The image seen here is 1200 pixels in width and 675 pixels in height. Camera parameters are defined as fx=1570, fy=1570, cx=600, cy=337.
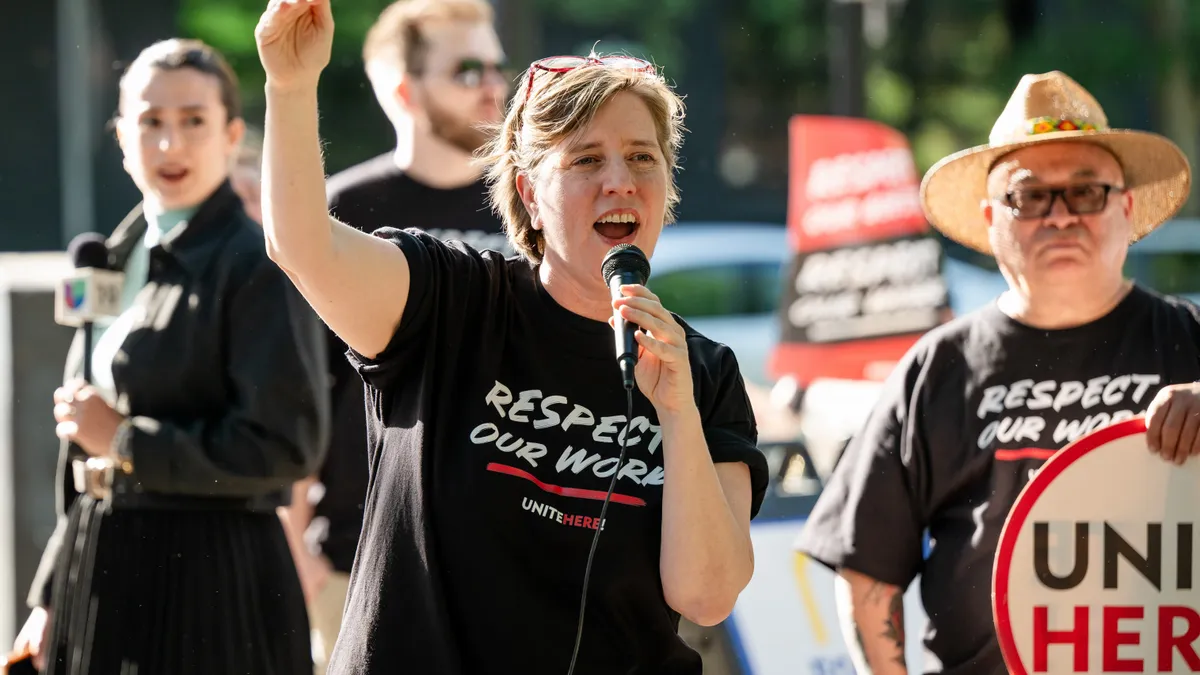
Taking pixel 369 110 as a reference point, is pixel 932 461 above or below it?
below

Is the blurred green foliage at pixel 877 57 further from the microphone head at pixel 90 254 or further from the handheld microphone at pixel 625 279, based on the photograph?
the handheld microphone at pixel 625 279

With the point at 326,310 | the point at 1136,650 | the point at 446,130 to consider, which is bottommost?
the point at 1136,650

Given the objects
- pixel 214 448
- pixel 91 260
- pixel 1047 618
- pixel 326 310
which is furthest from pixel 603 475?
pixel 91 260

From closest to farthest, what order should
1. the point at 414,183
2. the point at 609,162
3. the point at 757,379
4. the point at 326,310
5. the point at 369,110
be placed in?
the point at 326,310 < the point at 609,162 < the point at 414,183 < the point at 757,379 < the point at 369,110

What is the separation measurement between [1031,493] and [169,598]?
200 centimetres

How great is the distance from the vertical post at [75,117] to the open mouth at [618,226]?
611 inches

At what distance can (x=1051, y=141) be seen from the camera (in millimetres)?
3596

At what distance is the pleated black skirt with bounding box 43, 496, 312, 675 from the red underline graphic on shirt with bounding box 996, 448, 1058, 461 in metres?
1.75

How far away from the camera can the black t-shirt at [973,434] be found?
3445 mm

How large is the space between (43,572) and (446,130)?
1.91m

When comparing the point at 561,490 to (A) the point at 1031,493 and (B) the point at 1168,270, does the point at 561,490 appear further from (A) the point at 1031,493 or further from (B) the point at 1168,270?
(B) the point at 1168,270

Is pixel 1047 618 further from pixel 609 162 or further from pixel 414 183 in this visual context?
pixel 414 183

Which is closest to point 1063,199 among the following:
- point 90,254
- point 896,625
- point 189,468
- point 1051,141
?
point 1051,141

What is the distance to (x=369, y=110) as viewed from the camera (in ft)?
61.3
